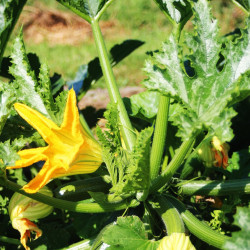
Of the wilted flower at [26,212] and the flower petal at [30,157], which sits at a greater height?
the flower petal at [30,157]

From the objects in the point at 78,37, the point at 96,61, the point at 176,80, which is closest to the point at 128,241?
the point at 176,80

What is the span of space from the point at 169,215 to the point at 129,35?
3.59 meters

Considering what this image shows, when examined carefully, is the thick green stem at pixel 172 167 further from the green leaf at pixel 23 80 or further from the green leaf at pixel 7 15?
the green leaf at pixel 7 15

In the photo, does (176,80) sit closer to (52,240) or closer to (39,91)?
(39,91)

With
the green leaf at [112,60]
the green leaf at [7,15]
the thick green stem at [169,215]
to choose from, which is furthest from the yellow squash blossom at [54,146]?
the green leaf at [112,60]

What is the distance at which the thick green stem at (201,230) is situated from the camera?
3.88ft

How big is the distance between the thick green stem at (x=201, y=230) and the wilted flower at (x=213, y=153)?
7.7 inches

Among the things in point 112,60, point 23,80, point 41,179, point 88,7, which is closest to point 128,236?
point 41,179

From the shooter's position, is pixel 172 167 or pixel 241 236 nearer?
pixel 241 236

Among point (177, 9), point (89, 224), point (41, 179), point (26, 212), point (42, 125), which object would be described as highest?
point (177, 9)

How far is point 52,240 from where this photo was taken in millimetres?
1603

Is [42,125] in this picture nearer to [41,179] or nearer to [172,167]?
[41,179]

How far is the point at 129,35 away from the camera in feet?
15.3

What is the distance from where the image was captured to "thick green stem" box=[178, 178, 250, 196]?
133cm
